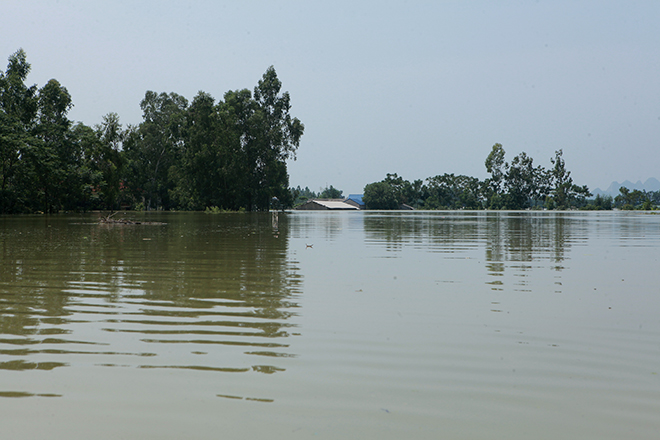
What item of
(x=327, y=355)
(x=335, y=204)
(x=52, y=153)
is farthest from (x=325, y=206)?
(x=327, y=355)

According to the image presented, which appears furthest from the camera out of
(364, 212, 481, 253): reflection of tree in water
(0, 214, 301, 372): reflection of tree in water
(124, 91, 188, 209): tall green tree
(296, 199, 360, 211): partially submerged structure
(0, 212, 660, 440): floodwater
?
(296, 199, 360, 211): partially submerged structure

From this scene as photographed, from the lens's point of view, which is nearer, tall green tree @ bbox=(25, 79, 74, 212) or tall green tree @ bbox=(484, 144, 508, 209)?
tall green tree @ bbox=(25, 79, 74, 212)

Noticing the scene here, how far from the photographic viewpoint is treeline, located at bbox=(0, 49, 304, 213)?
196ft

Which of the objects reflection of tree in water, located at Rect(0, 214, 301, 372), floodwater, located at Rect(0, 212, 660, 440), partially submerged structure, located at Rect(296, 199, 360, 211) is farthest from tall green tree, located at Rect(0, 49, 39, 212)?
partially submerged structure, located at Rect(296, 199, 360, 211)

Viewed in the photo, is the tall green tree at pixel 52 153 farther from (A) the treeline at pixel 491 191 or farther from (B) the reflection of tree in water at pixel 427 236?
(A) the treeline at pixel 491 191

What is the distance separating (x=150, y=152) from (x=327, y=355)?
4113 inches

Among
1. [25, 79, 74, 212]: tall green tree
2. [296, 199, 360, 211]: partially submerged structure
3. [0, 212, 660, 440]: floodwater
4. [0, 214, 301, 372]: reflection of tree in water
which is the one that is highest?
[25, 79, 74, 212]: tall green tree

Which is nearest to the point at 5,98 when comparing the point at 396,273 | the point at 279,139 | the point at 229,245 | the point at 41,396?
the point at 279,139

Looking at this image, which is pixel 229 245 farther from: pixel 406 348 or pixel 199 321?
pixel 406 348

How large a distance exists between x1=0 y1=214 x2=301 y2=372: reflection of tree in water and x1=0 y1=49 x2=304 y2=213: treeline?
48370 millimetres

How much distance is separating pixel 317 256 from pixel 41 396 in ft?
40.0

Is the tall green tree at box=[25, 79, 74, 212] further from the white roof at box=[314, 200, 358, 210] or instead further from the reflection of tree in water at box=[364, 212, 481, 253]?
the white roof at box=[314, 200, 358, 210]

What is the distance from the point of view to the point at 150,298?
29.2 ft

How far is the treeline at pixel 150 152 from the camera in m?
59.8
